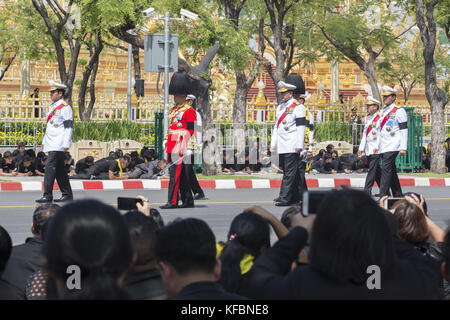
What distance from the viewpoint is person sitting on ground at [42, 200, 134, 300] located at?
110 inches

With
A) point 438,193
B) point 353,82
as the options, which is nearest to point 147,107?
point 438,193

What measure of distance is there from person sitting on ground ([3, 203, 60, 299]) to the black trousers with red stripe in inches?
274

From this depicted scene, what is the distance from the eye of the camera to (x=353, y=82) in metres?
49.3

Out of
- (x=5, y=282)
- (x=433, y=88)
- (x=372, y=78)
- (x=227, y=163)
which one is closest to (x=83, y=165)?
(x=227, y=163)

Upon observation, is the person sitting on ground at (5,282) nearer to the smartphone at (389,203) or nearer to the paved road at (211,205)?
the smartphone at (389,203)

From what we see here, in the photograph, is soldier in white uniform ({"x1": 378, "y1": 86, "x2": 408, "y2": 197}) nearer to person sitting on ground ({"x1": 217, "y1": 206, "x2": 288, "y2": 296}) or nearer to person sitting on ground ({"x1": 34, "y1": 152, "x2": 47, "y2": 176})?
person sitting on ground ({"x1": 34, "y1": 152, "x2": 47, "y2": 176})

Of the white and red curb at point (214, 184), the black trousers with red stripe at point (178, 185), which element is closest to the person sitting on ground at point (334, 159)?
the white and red curb at point (214, 184)

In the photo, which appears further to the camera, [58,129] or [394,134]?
[394,134]

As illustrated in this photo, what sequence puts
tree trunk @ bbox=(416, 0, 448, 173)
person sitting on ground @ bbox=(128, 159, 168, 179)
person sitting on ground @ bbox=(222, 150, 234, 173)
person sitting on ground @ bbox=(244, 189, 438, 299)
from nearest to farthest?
person sitting on ground @ bbox=(244, 189, 438, 299), person sitting on ground @ bbox=(128, 159, 168, 179), tree trunk @ bbox=(416, 0, 448, 173), person sitting on ground @ bbox=(222, 150, 234, 173)

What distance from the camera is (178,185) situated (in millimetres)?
12391

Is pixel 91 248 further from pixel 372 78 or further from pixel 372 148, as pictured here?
pixel 372 78

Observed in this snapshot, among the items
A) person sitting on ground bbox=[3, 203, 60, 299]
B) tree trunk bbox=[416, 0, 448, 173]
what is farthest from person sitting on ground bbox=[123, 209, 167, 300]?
tree trunk bbox=[416, 0, 448, 173]

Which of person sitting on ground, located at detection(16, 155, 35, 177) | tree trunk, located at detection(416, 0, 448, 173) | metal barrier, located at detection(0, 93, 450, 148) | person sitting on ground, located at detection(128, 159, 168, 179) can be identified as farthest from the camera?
metal barrier, located at detection(0, 93, 450, 148)

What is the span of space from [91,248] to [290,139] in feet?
33.6
